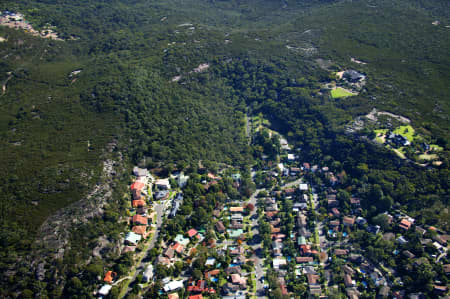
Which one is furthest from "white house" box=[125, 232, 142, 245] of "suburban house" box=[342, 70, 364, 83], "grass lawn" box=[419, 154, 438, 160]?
"suburban house" box=[342, 70, 364, 83]

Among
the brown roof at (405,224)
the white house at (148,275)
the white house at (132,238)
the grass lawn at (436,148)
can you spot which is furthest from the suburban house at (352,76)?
the white house at (148,275)

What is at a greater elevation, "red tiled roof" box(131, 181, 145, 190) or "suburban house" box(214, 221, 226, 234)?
"red tiled roof" box(131, 181, 145, 190)

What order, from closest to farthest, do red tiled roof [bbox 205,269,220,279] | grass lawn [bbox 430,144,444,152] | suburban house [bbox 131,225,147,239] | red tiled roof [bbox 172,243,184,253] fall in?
red tiled roof [bbox 205,269,220,279]
red tiled roof [bbox 172,243,184,253]
suburban house [bbox 131,225,147,239]
grass lawn [bbox 430,144,444,152]

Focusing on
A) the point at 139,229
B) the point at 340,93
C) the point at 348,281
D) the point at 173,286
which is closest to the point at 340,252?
the point at 348,281

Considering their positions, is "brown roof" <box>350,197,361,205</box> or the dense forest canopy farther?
"brown roof" <box>350,197,361,205</box>

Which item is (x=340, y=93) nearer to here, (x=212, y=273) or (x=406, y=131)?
(x=406, y=131)

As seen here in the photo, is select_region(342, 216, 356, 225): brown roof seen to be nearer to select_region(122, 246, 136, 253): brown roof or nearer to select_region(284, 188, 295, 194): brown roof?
select_region(284, 188, 295, 194): brown roof

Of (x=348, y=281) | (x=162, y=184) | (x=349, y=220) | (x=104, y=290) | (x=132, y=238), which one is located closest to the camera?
(x=104, y=290)

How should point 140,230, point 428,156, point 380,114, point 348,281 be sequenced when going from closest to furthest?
point 348,281
point 140,230
point 428,156
point 380,114
